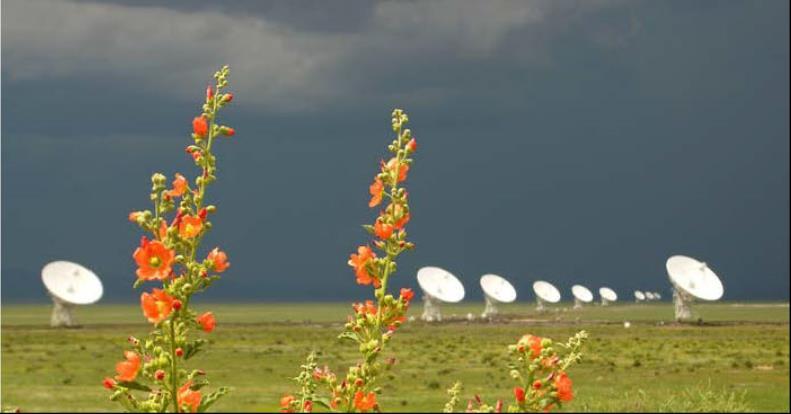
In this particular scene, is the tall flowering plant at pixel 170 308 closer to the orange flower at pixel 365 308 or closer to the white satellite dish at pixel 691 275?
the orange flower at pixel 365 308

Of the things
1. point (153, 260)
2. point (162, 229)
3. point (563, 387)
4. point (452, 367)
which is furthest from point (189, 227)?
point (452, 367)

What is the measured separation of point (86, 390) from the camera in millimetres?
44375

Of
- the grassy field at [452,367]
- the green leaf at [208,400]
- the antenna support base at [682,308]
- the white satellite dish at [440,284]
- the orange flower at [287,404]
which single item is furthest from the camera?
the antenna support base at [682,308]

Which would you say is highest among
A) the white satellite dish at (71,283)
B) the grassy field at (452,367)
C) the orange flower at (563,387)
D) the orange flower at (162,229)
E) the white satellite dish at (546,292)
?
the white satellite dish at (546,292)

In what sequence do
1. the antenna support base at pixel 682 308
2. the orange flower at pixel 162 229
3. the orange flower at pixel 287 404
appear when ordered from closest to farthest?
1. the orange flower at pixel 162 229
2. the orange flower at pixel 287 404
3. the antenna support base at pixel 682 308

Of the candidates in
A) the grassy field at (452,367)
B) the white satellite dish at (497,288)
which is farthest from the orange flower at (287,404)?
the white satellite dish at (497,288)

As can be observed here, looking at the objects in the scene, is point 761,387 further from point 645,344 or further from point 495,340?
point 495,340

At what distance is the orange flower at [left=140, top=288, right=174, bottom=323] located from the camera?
9.44 feet

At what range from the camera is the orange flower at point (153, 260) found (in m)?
2.80

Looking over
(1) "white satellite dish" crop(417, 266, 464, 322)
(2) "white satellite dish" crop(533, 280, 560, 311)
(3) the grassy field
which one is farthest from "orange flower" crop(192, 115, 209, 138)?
(2) "white satellite dish" crop(533, 280, 560, 311)

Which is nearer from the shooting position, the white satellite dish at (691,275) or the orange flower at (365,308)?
the orange flower at (365,308)

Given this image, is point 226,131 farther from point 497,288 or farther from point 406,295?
point 497,288

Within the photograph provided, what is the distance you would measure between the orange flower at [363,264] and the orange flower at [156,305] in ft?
2.27

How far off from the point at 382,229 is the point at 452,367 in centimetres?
5243
